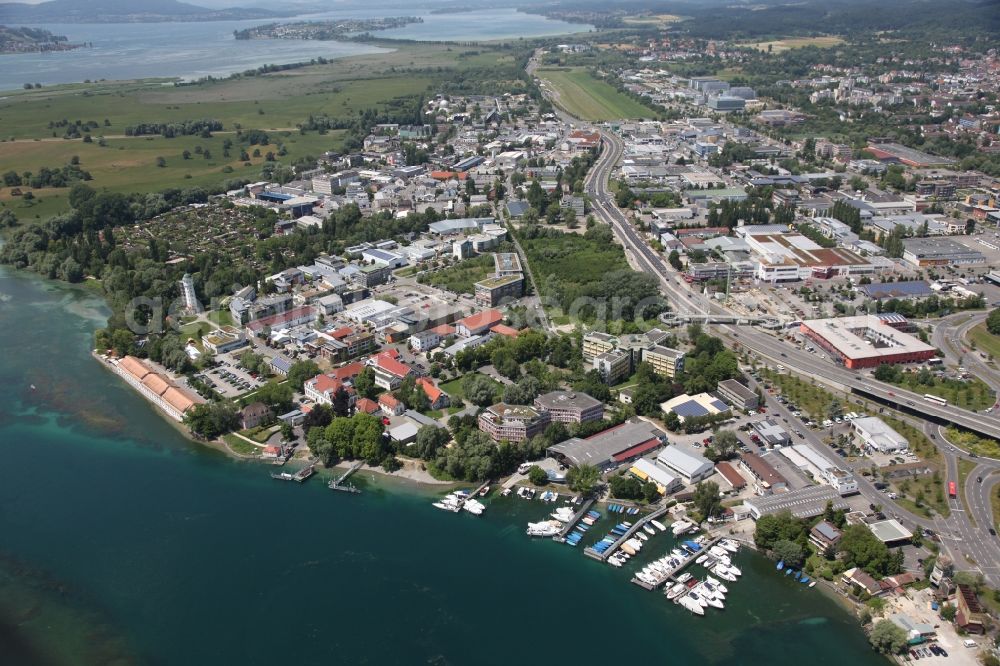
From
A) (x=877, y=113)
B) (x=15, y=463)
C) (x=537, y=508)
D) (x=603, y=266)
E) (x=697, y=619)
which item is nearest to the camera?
(x=697, y=619)

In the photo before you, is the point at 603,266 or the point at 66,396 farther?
the point at 603,266

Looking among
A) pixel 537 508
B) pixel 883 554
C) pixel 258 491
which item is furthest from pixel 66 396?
pixel 883 554

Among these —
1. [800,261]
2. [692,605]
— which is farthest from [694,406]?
A: [800,261]

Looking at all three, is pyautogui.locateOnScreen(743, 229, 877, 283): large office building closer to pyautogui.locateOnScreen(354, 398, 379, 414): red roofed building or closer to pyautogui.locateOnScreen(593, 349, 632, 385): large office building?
pyautogui.locateOnScreen(593, 349, 632, 385): large office building

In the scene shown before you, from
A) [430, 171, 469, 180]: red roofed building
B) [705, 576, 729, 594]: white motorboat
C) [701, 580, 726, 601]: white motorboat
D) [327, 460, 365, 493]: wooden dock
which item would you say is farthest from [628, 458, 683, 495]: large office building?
[430, 171, 469, 180]: red roofed building

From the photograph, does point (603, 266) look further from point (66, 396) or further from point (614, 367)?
point (66, 396)

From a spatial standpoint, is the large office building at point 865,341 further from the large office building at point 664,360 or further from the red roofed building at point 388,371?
the red roofed building at point 388,371

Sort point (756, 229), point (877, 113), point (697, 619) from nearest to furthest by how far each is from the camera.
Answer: point (697, 619) < point (756, 229) < point (877, 113)
